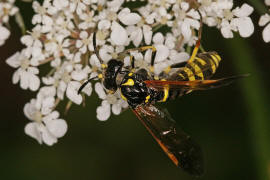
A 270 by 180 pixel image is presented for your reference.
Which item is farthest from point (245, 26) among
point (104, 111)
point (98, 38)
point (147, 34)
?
point (104, 111)

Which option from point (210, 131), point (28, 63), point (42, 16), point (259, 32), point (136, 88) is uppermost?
point (42, 16)

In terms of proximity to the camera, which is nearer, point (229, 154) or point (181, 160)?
point (181, 160)

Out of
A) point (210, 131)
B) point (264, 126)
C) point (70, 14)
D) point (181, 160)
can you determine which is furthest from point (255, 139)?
point (70, 14)

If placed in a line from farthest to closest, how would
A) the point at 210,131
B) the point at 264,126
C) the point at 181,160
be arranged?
the point at 210,131 → the point at 264,126 → the point at 181,160

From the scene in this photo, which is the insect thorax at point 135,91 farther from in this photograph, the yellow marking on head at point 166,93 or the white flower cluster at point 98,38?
the white flower cluster at point 98,38

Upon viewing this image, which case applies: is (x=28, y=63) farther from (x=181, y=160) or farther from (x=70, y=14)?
(x=181, y=160)

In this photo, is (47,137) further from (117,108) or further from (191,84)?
(191,84)

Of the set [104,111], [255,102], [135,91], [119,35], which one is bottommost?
[255,102]

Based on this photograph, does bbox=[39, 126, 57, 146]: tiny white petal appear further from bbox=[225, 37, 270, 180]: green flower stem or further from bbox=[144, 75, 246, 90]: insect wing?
bbox=[225, 37, 270, 180]: green flower stem
